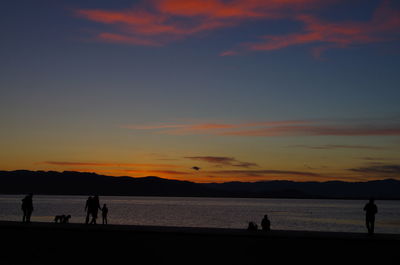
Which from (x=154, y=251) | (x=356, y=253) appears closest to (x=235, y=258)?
(x=154, y=251)

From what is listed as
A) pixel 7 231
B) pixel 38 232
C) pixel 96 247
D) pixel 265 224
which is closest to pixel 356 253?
pixel 96 247

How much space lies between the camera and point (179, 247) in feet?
66.8

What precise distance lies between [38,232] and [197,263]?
13.3 metres

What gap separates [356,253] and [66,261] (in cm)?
1118

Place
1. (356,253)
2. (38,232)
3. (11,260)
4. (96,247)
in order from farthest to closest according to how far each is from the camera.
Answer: (38,232) → (96,247) → (356,253) → (11,260)

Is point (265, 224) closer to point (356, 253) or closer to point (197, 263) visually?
point (356, 253)

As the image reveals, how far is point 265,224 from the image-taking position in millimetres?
31453

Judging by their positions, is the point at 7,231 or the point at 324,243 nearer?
the point at 324,243

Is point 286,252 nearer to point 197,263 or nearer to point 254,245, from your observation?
point 254,245

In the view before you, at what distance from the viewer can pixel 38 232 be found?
85.5 ft

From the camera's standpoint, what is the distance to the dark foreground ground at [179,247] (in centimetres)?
1695

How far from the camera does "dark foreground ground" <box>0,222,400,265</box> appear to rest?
17.0m

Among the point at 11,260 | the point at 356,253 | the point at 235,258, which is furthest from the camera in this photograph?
the point at 356,253

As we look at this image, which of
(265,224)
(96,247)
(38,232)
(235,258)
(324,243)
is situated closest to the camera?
(235,258)
